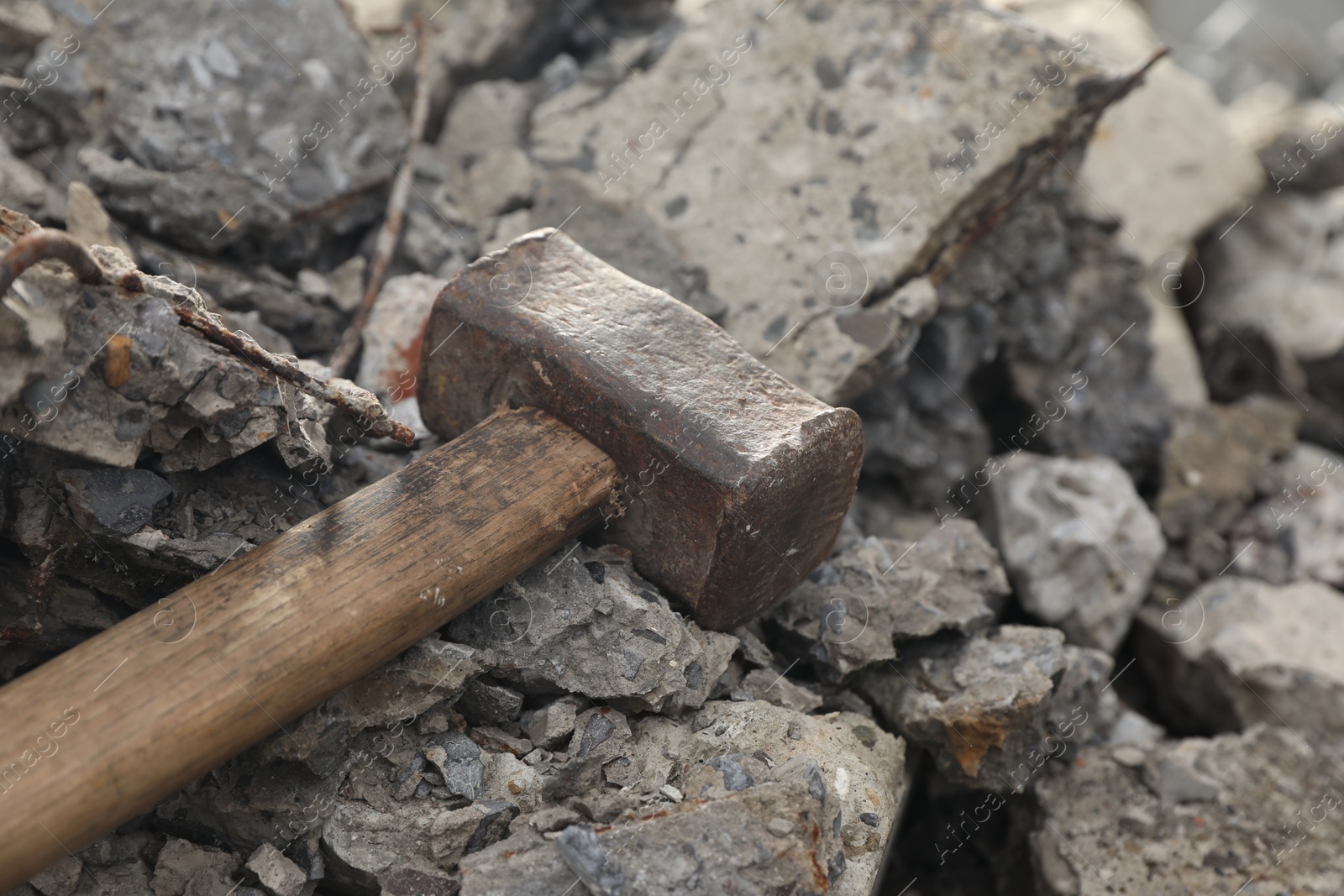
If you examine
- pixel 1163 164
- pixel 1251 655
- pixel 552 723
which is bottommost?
pixel 1251 655

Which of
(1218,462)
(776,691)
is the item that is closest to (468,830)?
(776,691)

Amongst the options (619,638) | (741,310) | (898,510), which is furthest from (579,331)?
(898,510)

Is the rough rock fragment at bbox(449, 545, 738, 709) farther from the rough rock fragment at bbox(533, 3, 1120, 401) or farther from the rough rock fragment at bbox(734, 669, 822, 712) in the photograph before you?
the rough rock fragment at bbox(533, 3, 1120, 401)

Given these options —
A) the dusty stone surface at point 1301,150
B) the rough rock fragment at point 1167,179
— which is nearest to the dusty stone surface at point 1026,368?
the rough rock fragment at point 1167,179

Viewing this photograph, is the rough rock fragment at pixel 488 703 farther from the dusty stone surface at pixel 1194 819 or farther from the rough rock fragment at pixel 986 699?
the dusty stone surface at pixel 1194 819

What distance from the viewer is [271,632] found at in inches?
64.8

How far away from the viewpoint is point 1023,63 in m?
2.91

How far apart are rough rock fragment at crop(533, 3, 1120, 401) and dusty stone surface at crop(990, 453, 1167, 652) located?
2.57 ft

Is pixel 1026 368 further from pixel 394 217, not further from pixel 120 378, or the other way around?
pixel 120 378

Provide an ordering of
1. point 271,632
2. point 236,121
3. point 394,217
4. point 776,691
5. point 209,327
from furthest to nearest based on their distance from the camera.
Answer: point 394,217, point 236,121, point 776,691, point 209,327, point 271,632

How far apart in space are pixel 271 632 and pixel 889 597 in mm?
1492

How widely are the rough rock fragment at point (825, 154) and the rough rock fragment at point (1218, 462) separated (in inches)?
52.6

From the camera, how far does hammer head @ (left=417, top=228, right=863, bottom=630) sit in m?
1.92

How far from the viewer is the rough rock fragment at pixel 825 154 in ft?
9.34
